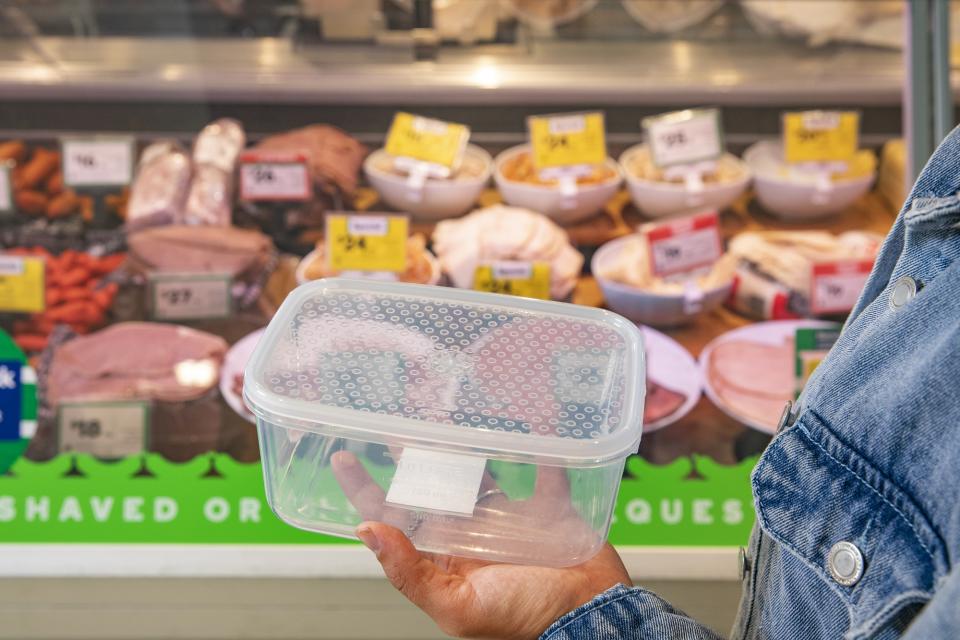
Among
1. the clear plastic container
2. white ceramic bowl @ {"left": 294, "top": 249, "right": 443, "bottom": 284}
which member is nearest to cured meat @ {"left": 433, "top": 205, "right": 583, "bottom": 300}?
white ceramic bowl @ {"left": 294, "top": 249, "right": 443, "bottom": 284}

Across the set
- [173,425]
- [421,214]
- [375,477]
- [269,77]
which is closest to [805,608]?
[375,477]

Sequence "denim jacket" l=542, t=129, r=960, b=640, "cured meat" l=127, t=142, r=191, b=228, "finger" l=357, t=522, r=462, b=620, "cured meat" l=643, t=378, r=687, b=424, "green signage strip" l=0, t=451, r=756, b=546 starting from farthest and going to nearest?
"cured meat" l=127, t=142, r=191, b=228
"cured meat" l=643, t=378, r=687, b=424
"green signage strip" l=0, t=451, r=756, b=546
"finger" l=357, t=522, r=462, b=620
"denim jacket" l=542, t=129, r=960, b=640

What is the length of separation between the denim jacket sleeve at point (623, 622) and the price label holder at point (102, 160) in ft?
5.49

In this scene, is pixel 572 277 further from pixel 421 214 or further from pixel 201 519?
pixel 201 519

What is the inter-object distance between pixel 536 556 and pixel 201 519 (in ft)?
3.27

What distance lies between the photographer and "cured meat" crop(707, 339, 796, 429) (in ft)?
6.57

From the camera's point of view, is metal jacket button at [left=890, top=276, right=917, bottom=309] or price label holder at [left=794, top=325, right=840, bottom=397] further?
price label holder at [left=794, top=325, right=840, bottom=397]

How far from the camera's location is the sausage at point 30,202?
7.25 feet

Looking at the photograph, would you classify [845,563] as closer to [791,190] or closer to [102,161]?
[791,190]

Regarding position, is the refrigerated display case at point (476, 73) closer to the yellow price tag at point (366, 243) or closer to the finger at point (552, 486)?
the yellow price tag at point (366, 243)

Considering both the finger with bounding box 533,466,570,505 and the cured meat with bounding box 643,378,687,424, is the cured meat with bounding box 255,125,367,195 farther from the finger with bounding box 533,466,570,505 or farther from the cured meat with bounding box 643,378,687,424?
the finger with bounding box 533,466,570,505

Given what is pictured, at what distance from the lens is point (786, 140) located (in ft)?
7.54

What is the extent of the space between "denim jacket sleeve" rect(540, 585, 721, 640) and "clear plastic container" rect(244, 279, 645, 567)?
0.23 feet

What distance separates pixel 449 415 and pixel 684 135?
1.49 meters
